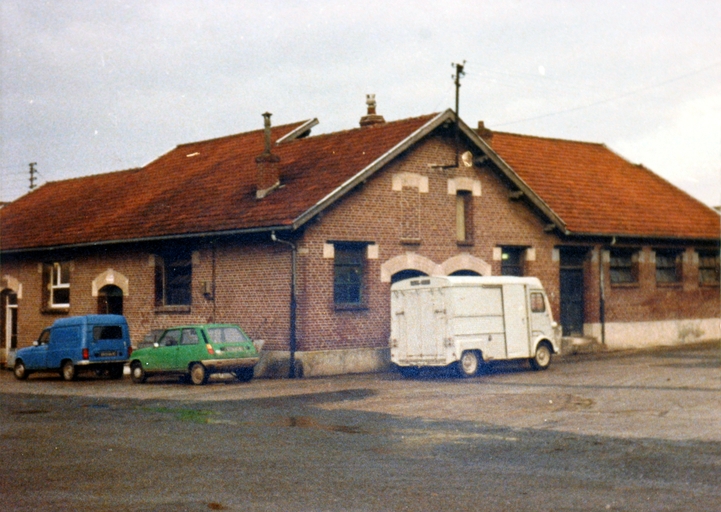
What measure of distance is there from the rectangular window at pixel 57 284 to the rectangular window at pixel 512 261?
1392 centimetres

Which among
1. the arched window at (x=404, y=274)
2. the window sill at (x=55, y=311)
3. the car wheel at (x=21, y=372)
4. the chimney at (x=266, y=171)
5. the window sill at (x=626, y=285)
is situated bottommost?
the car wheel at (x=21, y=372)

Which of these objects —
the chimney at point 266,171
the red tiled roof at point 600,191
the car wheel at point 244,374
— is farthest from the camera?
the red tiled roof at point 600,191

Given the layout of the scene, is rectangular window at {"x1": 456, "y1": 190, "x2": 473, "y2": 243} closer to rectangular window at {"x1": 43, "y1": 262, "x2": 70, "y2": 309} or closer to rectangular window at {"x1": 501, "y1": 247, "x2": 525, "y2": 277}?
rectangular window at {"x1": 501, "y1": 247, "x2": 525, "y2": 277}

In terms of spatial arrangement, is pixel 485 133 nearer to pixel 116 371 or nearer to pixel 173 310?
pixel 173 310

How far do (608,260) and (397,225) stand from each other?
30.8 ft

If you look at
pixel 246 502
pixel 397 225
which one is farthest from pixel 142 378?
pixel 246 502

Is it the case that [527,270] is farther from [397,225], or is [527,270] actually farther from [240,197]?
[240,197]

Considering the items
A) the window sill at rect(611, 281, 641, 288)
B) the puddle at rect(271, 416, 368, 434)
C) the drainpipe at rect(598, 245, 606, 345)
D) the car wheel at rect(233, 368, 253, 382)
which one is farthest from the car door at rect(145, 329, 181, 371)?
the window sill at rect(611, 281, 641, 288)

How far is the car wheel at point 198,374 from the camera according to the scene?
22625 mm

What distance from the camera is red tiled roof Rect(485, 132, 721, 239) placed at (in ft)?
108

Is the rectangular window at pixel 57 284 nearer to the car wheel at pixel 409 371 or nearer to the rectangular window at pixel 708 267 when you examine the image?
the car wheel at pixel 409 371

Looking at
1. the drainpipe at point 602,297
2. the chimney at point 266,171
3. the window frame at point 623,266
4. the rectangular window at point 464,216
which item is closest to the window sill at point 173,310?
the chimney at point 266,171

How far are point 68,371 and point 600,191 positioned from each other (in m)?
19.0

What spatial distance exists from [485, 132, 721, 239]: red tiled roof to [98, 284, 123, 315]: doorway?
1257 centimetres
